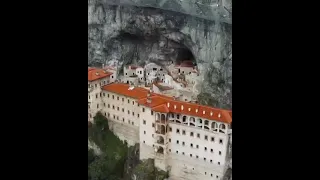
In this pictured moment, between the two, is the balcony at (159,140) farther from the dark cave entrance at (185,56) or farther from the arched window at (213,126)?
the dark cave entrance at (185,56)

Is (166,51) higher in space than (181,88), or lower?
higher

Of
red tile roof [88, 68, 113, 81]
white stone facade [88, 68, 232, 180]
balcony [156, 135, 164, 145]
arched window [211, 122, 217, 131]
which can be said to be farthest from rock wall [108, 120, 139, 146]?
arched window [211, 122, 217, 131]

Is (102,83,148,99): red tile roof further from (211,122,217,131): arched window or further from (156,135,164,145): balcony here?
(211,122,217,131): arched window

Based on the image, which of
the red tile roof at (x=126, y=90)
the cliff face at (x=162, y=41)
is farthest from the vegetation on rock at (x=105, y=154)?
the cliff face at (x=162, y=41)

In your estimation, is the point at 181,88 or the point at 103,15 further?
the point at 103,15

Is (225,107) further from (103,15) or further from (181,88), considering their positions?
(103,15)

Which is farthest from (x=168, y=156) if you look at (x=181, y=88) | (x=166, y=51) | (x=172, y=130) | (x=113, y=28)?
(x=113, y=28)

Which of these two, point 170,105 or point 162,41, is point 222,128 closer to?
point 170,105
